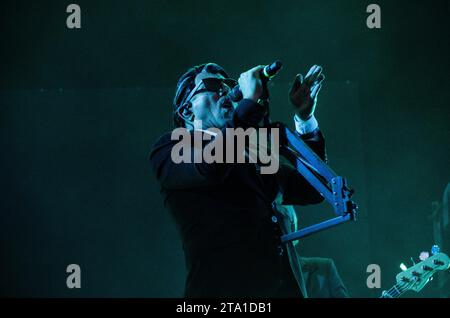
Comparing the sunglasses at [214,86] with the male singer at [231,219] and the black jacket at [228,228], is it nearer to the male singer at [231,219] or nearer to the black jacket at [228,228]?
the male singer at [231,219]

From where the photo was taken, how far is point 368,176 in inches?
129

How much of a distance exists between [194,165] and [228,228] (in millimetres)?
196

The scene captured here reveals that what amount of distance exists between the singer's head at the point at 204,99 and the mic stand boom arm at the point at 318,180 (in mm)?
192

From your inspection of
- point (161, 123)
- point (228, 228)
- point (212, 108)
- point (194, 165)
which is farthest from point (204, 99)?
point (161, 123)

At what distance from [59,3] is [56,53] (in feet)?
1.00

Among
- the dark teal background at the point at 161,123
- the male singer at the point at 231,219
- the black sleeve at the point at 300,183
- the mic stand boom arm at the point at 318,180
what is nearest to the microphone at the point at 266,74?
the male singer at the point at 231,219

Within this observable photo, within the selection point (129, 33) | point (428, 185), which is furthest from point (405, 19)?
point (129, 33)

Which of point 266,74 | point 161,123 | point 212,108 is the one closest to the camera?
point 266,74

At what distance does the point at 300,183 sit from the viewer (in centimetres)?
166

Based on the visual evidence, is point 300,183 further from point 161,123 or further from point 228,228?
point 161,123

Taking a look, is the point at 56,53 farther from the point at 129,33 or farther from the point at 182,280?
the point at 182,280

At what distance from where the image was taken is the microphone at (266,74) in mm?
1317

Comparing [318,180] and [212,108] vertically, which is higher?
[212,108]

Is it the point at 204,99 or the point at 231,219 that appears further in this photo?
the point at 204,99
